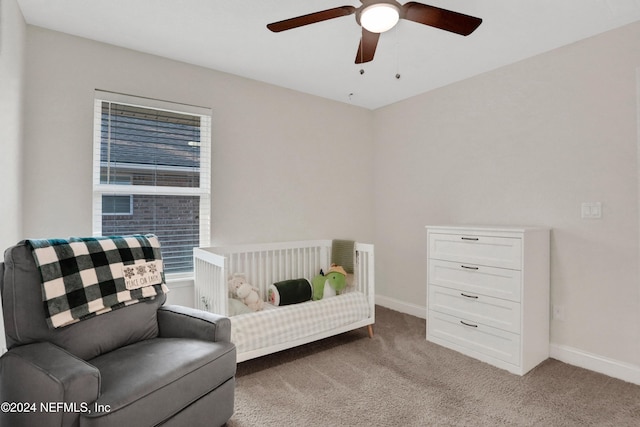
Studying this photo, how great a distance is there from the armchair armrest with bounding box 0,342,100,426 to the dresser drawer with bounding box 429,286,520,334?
94.1 inches

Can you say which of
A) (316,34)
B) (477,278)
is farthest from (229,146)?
(477,278)

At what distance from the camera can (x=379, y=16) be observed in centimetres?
157

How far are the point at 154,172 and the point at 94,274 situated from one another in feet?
3.92

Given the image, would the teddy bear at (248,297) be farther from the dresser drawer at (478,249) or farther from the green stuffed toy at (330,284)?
the dresser drawer at (478,249)

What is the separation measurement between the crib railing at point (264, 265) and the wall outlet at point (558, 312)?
1.36 m

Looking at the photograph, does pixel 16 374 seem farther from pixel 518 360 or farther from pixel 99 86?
pixel 518 360

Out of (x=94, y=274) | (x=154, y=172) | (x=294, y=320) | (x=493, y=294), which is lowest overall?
(x=294, y=320)

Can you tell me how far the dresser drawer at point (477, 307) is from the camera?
238 cm

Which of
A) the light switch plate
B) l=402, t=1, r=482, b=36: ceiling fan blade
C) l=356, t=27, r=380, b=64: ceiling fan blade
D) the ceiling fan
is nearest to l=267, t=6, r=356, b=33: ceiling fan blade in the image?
the ceiling fan

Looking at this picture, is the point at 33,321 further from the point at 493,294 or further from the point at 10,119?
the point at 493,294

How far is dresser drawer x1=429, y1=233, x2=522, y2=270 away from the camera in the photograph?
7.79 ft

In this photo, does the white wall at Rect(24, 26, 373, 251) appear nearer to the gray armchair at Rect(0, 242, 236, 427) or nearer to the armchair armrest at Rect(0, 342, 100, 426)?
the gray armchair at Rect(0, 242, 236, 427)

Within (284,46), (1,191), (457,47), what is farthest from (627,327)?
(1,191)

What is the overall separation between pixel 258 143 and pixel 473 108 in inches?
77.5
